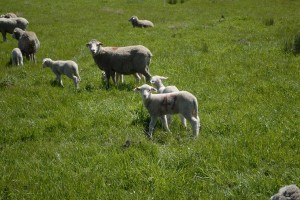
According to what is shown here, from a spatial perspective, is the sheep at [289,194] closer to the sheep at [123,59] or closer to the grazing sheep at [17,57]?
the sheep at [123,59]

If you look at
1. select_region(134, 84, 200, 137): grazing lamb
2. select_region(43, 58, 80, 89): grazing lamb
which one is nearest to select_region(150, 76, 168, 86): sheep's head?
select_region(134, 84, 200, 137): grazing lamb

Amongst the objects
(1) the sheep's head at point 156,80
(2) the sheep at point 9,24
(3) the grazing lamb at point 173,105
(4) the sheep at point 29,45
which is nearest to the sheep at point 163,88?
(1) the sheep's head at point 156,80

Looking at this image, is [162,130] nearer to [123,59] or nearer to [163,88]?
[163,88]

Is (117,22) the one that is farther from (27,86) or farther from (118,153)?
(118,153)

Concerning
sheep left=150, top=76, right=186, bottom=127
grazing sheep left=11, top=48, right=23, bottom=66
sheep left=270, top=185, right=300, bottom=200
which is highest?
sheep left=270, top=185, right=300, bottom=200

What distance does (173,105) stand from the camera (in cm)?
769

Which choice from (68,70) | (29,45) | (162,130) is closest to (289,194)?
(162,130)

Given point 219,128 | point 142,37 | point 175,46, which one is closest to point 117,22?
point 142,37

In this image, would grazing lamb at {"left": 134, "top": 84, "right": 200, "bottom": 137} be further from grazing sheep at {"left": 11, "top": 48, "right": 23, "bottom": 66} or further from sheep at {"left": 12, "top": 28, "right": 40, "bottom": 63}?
sheep at {"left": 12, "top": 28, "right": 40, "bottom": 63}

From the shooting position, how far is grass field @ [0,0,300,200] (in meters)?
5.94

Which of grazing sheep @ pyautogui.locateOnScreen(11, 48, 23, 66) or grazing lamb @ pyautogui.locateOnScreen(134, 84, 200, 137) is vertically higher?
grazing lamb @ pyautogui.locateOnScreen(134, 84, 200, 137)

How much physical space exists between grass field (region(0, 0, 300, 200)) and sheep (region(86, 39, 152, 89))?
613 mm

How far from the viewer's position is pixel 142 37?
20062 mm

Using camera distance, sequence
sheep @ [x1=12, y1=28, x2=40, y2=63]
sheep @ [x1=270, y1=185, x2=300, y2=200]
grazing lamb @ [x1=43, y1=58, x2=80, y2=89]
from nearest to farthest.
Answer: sheep @ [x1=270, y1=185, x2=300, y2=200]
grazing lamb @ [x1=43, y1=58, x2=80, y2=89]
sheep @ [x1=12, y1=28, x2=40, y2=63]
